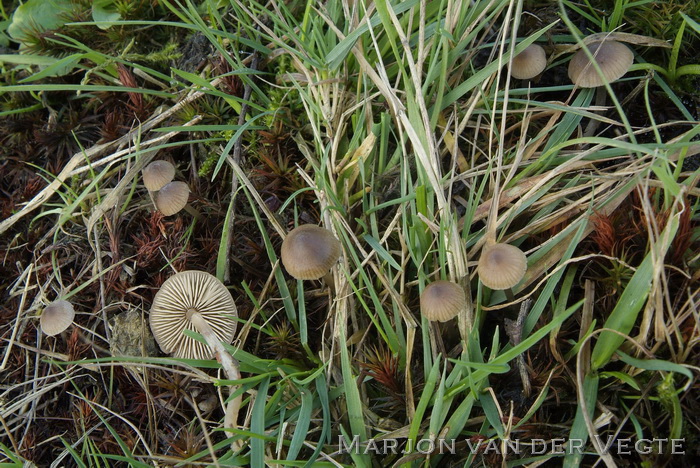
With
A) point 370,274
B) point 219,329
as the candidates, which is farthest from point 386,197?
point 219,329

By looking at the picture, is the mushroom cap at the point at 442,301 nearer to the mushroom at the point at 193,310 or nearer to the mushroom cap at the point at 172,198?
the mushroom at the point at 193,310

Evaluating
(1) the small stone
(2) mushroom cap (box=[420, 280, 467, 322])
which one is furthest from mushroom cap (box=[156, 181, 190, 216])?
(2) mushroom cap (box=[420, 280, 467, 322])

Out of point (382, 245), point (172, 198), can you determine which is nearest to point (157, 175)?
point (172, 198)

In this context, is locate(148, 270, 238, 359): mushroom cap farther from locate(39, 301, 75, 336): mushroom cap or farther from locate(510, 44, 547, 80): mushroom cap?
locate(510, 44, 547, 80): mushroom cap

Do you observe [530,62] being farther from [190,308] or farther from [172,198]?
[190,308]

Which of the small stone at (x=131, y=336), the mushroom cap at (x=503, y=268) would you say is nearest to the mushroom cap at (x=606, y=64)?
the mushroom cap at (x=503, y=268)

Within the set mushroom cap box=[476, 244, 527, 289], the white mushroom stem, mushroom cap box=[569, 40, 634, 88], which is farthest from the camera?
mushroom cap box=[569, 40, 634, 88]
